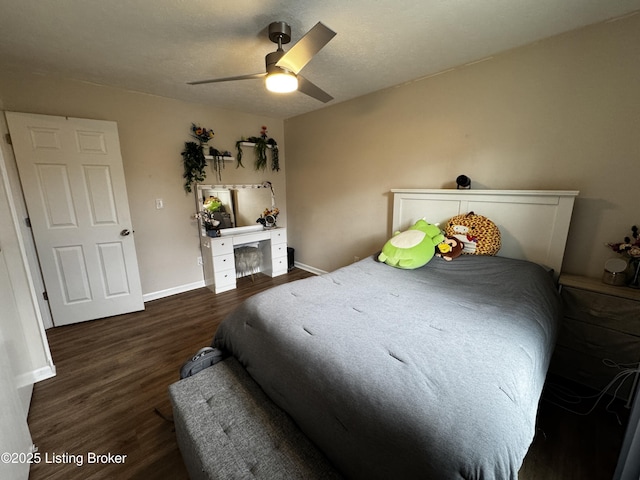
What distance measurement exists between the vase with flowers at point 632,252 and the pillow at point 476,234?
0.67m

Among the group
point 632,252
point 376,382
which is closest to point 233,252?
point 376,382

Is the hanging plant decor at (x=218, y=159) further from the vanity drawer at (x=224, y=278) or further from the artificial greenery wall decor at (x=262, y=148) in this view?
the vanity drawer at (x=224, y=278)

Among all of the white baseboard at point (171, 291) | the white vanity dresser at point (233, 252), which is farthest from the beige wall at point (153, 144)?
the white vanity dresser at point (233, 252)

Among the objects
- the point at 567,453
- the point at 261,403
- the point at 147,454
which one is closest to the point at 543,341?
the point at 567,453

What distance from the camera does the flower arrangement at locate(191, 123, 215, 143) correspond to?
10.7 feet

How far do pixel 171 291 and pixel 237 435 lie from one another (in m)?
2.87

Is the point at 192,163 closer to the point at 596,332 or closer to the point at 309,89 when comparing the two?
the point at 309,89

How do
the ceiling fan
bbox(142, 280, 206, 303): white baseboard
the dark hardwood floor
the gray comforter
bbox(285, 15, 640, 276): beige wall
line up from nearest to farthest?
the gray comforter < the dark hardwood floor < the ceiling fan < bbox(285, 15, 640, 276): beige wall < bbox(142, 280, 206, 303): white baseboard

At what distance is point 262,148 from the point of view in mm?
3869

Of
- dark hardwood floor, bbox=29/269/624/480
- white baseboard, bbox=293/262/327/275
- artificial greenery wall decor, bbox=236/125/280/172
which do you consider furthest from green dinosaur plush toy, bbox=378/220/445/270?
artificial greenery wall decor, bbox=236/125/280/172

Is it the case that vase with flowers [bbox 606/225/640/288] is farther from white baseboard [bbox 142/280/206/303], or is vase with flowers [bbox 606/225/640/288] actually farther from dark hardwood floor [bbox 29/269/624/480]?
white baseboard [bbox 142/280/206/303]

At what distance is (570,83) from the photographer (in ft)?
6.07

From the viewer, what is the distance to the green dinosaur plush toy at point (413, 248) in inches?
83.4

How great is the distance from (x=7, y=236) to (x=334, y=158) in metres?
3.10
